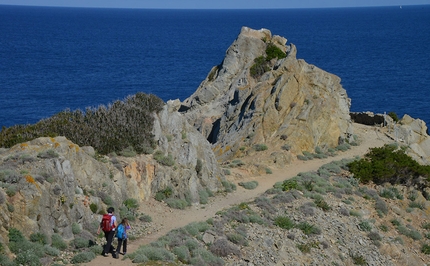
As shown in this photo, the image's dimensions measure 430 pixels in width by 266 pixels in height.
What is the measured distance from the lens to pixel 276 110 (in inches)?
1682

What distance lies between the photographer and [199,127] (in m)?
48.7

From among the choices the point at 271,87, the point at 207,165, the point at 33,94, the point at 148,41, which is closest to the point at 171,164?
the point at 207,165

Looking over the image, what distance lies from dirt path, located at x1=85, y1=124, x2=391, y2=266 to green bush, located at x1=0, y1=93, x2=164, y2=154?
11.5 ft

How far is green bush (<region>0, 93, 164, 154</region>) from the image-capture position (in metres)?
28.2

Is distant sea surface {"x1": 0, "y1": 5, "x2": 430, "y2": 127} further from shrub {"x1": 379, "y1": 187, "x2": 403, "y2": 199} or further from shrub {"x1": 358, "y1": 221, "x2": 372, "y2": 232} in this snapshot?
shrub {"x1": 358, "y1": 221, "x2": 372, "y2": 232}

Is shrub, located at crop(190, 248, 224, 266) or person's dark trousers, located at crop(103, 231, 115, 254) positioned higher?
person's dark trousers, located at crop(103, 231, 115, 254)

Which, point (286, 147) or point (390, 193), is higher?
point (286, 147)

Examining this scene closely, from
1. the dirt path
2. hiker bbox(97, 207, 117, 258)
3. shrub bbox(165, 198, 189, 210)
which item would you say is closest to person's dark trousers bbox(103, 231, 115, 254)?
hiker bbox(97, 207, 117, 258)

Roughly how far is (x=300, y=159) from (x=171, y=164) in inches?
501

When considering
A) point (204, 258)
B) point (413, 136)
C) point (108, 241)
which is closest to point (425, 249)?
point (204, 258)

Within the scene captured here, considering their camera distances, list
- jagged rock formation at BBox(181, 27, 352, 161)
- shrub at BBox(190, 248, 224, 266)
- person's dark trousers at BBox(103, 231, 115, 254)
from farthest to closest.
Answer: jagged rock formation at BBox(181, 27, 352, 161), shrub at BBox(190, 248, 224, 266), person's dark trousers at BBox(103, 231, 115, 254)

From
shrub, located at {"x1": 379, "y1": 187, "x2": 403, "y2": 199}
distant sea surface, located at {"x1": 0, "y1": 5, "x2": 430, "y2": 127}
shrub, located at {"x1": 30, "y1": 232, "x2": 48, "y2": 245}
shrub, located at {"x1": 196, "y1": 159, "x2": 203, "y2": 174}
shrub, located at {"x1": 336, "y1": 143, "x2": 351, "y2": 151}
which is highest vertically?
shrub, located at {"x1": 30, "y1": 232, "x2": 48, "y2": 245}

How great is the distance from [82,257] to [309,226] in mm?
11806

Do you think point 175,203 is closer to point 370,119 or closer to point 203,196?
point 203,196
